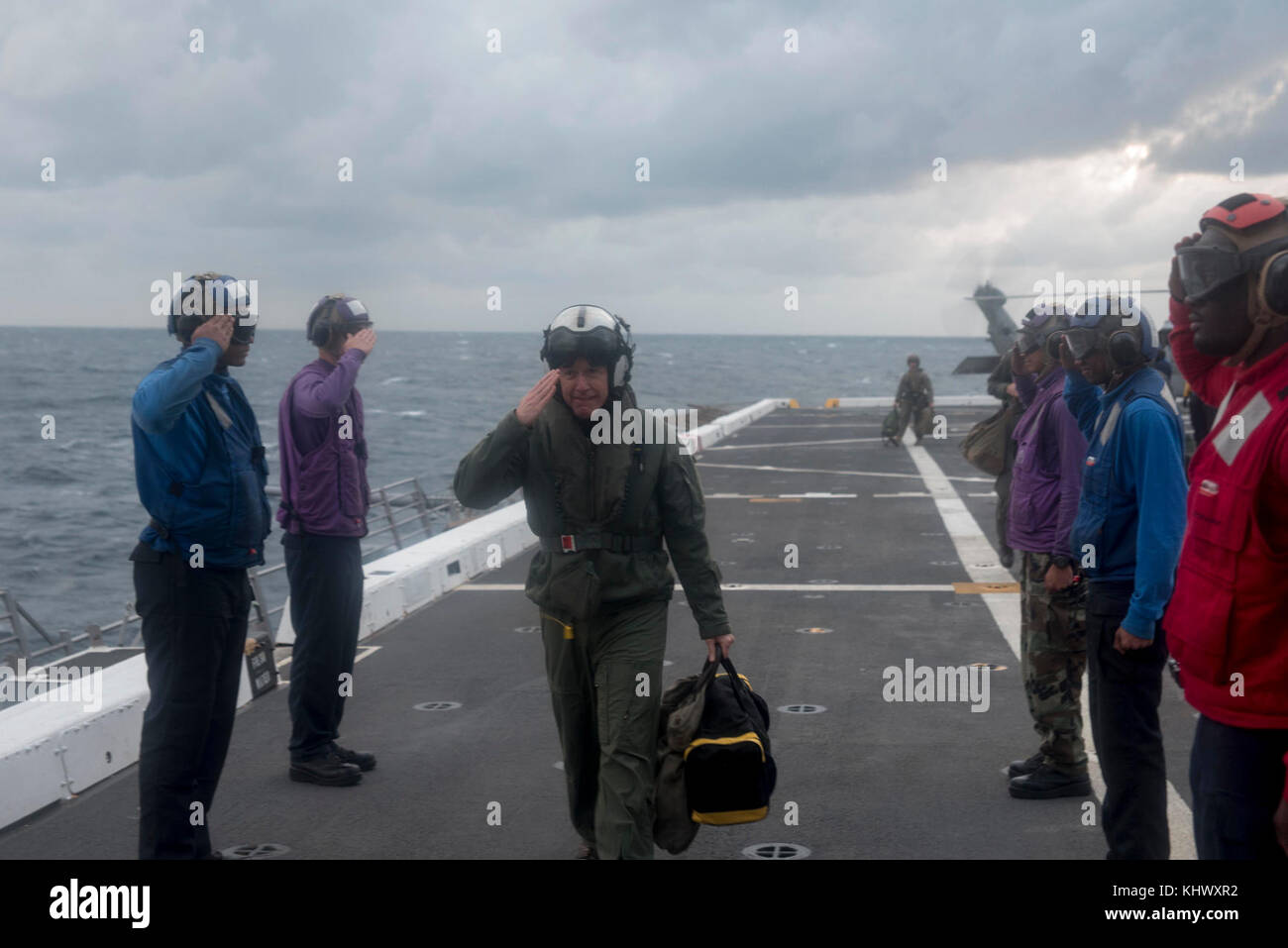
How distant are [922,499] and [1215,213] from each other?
15106 mm

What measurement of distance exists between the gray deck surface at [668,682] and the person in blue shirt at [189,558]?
1.95 ft

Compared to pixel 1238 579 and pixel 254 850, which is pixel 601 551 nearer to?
→ pixel 254 850

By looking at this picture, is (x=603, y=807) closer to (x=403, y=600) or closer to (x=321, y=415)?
(x=321, y=415)

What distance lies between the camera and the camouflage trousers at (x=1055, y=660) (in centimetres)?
568

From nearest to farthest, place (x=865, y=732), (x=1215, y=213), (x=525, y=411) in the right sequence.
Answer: (x=1215, y=213)
(x=525, y=411)
(x=865, y=732)

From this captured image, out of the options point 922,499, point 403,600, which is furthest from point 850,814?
point 922,499

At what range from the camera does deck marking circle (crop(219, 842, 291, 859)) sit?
204 inches

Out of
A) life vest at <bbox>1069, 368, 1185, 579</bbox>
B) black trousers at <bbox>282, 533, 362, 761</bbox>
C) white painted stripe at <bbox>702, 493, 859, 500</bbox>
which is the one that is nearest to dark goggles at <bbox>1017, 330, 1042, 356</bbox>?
life vest at <bbox>1069, 368, 1185, 579</bbox>

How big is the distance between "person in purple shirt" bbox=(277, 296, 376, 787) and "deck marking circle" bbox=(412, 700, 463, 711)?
114 centimetres

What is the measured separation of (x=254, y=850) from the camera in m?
5.27

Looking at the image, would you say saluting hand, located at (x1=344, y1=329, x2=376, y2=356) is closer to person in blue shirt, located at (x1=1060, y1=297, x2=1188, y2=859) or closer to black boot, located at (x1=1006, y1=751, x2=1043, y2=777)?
person in blue shirt, located at (x1=1060, y1=297, x2=1188, y2=859)

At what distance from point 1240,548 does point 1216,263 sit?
0.72 meters

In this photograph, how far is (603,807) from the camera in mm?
4398
